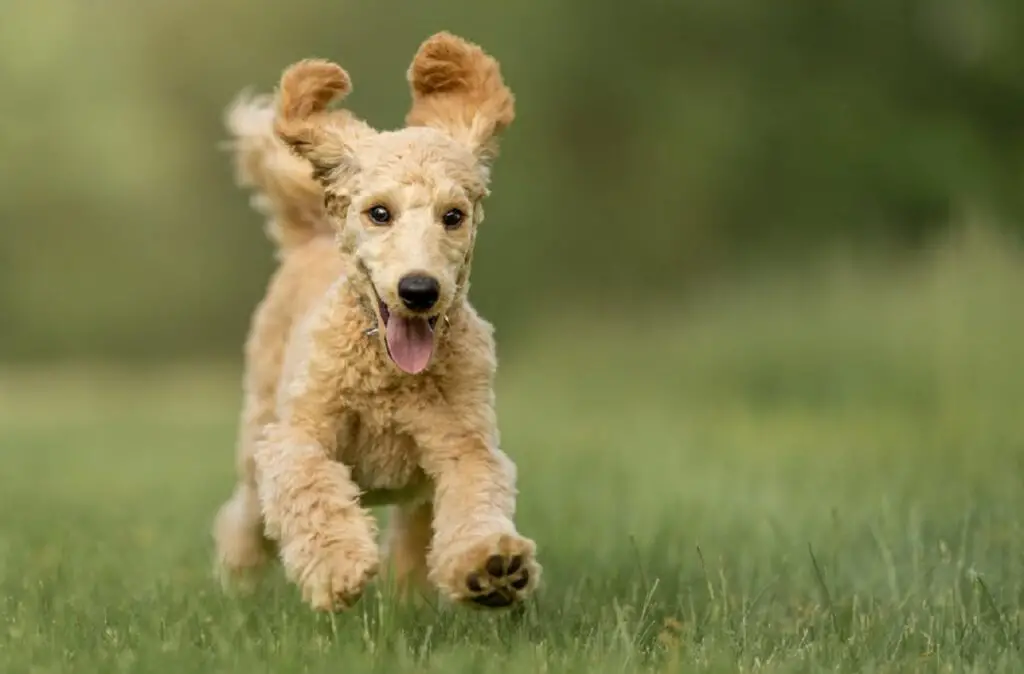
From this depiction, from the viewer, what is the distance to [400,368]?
3.84m

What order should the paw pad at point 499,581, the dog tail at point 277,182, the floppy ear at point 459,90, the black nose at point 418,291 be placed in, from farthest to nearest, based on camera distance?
the dog tail at point 277,182, the floppy ear at point 459,90, the black nose at point 418,291, the paw pad at point 499,581

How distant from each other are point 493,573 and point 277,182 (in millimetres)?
2209

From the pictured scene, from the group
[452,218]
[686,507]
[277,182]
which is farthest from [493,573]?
[686,507]

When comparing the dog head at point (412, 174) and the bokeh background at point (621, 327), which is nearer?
the dog head at point (412, 174)

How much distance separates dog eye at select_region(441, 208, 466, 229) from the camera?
3848mm

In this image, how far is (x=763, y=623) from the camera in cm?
415

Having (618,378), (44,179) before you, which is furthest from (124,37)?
(618,378)

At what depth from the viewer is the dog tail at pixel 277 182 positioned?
5.21 meters

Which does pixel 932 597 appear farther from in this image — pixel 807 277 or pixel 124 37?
pixel 124 37

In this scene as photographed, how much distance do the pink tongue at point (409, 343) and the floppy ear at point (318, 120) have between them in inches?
19.5

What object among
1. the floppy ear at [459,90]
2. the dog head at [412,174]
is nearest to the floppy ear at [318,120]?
the dog head at [412,174]

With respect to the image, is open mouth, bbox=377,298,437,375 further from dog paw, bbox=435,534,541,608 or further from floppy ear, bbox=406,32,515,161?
floppy ear, bbox=406,32,515,161

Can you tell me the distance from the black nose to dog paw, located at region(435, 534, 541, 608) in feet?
1.90

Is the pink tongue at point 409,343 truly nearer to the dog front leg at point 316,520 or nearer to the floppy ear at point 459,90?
the dog front leg at point 316,520
